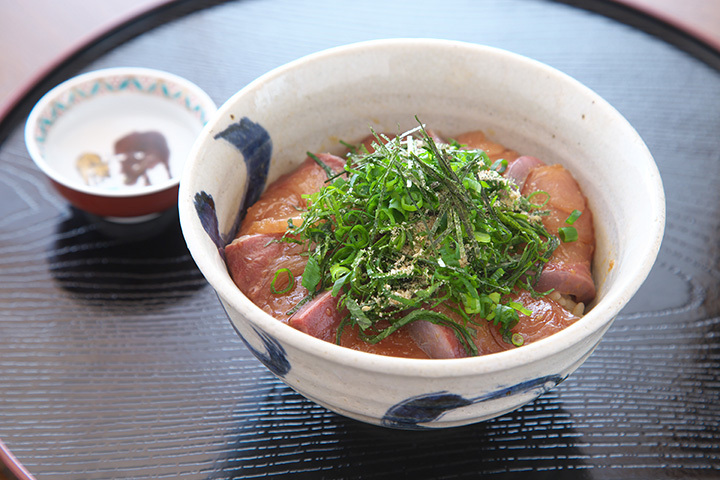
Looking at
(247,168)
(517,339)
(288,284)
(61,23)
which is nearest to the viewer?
(517,339)

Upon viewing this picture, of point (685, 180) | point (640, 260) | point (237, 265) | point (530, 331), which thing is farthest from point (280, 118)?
point (685, 180)

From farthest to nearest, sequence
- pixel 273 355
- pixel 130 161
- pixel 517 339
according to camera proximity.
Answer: pixel 130 161 < pixel 517 339 < pixel 273 355

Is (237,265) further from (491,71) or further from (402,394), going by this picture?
(491,71)

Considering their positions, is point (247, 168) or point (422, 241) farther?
point (247, 168)

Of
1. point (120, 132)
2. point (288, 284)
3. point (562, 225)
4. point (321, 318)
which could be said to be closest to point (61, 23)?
point (120, 132)

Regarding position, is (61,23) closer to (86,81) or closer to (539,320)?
(86,81)
